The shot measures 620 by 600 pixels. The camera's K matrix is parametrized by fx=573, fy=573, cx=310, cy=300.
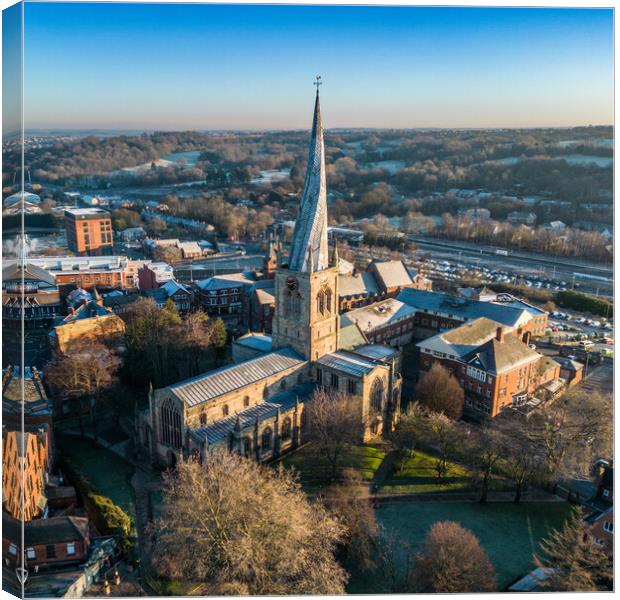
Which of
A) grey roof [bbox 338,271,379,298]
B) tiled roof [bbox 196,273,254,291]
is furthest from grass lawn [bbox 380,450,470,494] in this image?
tiled roof [bbox 196,273,254,291]

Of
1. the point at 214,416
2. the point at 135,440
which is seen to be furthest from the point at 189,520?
the point at 135,440

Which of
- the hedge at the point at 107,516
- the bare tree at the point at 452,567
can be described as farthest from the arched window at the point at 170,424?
the bare tree at the point at 452,567

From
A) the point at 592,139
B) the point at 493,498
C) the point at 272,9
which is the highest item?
the point at 272,9

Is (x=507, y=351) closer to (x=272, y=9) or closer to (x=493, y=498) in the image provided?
(x=493, y=498)

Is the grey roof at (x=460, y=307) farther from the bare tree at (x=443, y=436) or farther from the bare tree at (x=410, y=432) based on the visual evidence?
the bare tree at (x=443, y=436)

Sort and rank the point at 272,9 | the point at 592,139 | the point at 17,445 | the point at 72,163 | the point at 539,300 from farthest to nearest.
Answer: the point at 72,163 < the point at 539,300 < the point at 592,139 < the point at 17,445 < the point at 272,9

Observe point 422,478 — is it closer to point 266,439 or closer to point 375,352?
point 266,439

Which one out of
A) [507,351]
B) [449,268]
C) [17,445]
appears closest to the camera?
[17,445]
